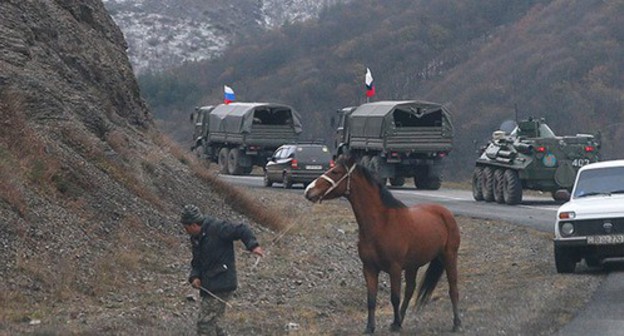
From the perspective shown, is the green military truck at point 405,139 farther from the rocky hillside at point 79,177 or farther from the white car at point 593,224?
the white car at point 593,224

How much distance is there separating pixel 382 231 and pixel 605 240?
19.5 feet

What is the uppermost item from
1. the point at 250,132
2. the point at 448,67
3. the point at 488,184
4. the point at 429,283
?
the point at 429,283

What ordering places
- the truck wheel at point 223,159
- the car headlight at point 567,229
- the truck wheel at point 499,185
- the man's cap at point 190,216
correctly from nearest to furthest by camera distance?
the man's cap at point 190,216, the car headlight at point 567,229, the truck wheel at point 499,185, the truck wheel at point 223,159

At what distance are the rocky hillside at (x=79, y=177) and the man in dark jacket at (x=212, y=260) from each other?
191 centimetres

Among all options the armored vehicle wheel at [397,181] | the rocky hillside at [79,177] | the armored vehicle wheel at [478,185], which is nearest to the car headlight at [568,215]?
the rocky hillside at [79,177]

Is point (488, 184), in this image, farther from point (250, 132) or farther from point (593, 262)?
point (593, 262)

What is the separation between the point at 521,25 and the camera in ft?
337

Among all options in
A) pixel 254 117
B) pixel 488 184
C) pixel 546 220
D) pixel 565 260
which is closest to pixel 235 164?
pixel 254 117

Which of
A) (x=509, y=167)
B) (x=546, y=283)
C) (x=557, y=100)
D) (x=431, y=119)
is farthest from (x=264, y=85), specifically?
(x=546, y=283)

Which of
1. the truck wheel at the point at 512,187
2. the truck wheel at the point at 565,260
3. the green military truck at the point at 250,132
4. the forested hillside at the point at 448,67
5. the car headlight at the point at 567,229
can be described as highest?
the car headlight at the point at 567,229

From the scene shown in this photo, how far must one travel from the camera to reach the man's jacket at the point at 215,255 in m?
12.2

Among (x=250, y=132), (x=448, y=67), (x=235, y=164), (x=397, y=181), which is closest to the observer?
(x=397, y=181)

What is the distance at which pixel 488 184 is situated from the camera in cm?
3744

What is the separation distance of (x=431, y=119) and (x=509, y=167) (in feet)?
30.4
